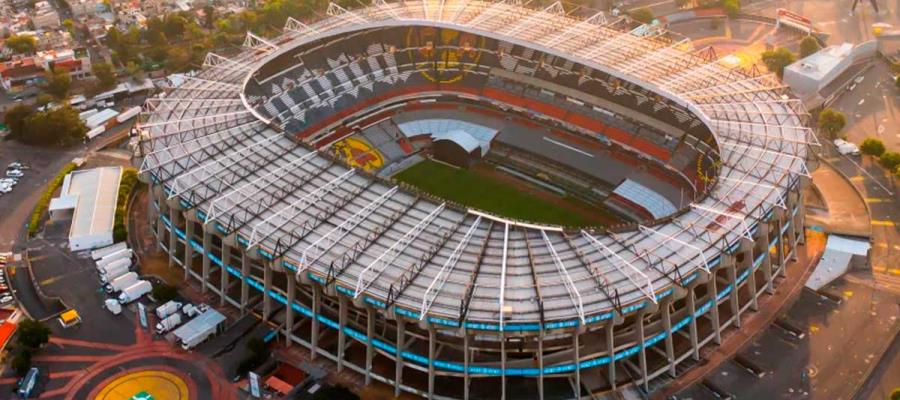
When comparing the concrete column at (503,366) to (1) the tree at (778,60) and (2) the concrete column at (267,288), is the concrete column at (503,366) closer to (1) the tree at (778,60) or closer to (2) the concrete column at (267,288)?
(2) the concrete column at (267,288)

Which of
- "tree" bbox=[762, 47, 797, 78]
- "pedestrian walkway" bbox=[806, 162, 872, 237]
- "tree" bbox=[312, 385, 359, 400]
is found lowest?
"tree" bbox=[312, 385, 359, 400]

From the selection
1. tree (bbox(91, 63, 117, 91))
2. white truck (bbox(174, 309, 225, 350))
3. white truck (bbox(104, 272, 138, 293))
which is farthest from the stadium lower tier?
tree (bbox(91, 63, 117, 91))

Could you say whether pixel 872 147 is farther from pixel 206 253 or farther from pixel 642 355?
pixel 206 253

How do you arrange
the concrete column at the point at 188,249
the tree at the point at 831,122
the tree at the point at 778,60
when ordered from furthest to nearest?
1. the tree at the point at 778,60
2. the tree at the point at 831,122
3. the concrete column at the point at 188,249

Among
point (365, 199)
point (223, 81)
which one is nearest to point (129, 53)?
point (223, 81)

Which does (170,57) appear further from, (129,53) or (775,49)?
(775,49)

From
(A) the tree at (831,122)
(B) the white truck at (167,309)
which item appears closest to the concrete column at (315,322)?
(B) the white truck at (167,309)

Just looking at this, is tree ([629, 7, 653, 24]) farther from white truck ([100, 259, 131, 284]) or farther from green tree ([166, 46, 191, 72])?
white truck ([100, 259, 131, 284])
